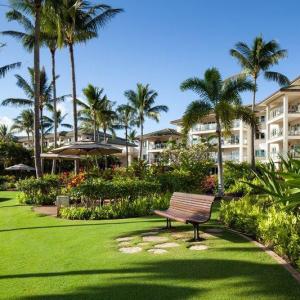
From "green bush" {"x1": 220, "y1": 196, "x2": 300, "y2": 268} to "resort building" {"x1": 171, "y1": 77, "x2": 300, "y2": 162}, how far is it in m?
22.8

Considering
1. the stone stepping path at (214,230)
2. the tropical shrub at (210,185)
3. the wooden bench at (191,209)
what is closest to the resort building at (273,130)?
the tropical shrub at (210,185)

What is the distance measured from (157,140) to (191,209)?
58488 mm

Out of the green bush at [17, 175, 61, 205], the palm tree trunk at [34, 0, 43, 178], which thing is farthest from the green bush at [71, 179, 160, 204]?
the palm tree trunk at [34, 0, 43, 178]

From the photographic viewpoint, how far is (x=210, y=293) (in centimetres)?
530

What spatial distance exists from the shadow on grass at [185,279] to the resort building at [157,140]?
56.1m

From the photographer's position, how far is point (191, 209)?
9.59 meters

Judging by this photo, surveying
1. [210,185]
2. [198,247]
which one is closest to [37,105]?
[210,185]

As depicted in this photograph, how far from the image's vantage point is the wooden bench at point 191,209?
28.2 ft

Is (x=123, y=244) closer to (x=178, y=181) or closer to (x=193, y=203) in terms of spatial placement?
(x=193, y=203)

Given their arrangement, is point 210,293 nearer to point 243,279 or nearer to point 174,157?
point 243,279

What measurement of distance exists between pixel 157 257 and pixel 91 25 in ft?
85.3

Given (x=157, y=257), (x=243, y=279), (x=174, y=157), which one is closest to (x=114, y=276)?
(x=157, y=257)

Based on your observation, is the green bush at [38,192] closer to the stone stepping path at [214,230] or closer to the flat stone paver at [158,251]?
the stone stepping path at [214,230]

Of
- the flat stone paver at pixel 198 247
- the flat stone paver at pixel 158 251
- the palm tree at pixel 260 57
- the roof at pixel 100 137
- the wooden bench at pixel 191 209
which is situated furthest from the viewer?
the roof at pixel 100 137
